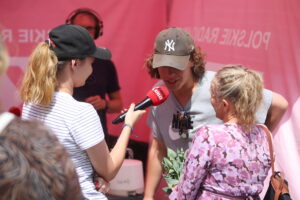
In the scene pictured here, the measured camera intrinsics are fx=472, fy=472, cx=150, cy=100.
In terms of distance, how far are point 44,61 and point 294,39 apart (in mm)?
1575

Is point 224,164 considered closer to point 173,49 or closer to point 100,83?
point 173,49

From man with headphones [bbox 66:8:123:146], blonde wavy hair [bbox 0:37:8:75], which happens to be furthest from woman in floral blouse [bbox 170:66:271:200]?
man with headphones [bbox 66:8:123:146]

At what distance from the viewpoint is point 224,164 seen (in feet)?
6.29

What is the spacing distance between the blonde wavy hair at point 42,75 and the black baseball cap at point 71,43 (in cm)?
→ 3

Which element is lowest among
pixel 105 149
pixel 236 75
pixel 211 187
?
pixel 211 187

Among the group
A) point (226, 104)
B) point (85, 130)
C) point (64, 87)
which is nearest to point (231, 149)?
point (226, 104)

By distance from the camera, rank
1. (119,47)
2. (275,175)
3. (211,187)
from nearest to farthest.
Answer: (211,187)
(275,175)
(119,47)

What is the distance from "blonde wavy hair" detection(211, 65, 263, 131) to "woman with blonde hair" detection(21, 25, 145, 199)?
18.6 inches

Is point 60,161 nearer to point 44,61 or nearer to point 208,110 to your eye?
point 44,61

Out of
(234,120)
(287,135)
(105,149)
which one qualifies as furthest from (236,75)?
(287,135)

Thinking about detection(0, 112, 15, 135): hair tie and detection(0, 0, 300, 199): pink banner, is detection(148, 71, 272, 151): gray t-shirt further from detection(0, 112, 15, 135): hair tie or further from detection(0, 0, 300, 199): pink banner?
detection(0, 112, 15, 135): hair tie

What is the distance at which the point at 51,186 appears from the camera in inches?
34.9

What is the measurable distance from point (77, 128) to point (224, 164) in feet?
2.02

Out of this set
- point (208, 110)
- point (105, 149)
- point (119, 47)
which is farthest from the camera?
point (119, 47)
